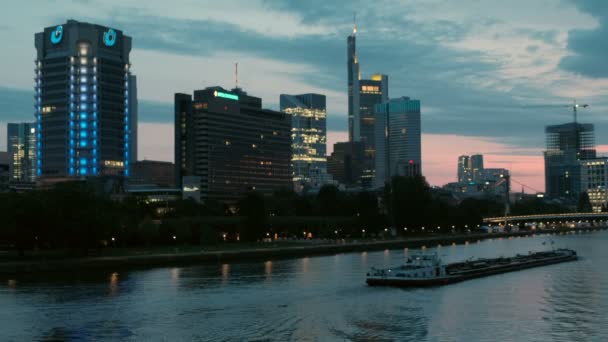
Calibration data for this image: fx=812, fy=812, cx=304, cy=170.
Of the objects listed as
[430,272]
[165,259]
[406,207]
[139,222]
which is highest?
[406,207]

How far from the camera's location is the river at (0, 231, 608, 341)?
5047 centimetres

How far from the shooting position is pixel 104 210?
107000mm

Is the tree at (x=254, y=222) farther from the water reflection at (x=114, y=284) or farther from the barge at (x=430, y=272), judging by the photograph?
the water reflection at (x=114, y=284)

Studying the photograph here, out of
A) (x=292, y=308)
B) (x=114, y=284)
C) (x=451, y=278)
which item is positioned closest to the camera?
(x=292, y=308)

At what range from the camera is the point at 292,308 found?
6034cm

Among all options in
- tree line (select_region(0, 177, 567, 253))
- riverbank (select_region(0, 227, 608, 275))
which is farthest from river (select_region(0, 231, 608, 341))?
tree line (select_region(0, 177, 567, 253))

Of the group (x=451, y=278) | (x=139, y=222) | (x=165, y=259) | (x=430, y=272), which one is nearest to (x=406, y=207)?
(x=139, y=222)

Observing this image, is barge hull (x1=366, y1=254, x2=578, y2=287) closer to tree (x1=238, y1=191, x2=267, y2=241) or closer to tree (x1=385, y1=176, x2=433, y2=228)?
tree (x1=238, y1=191, x2=267, y2=241)

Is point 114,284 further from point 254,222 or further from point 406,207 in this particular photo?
point 406,207

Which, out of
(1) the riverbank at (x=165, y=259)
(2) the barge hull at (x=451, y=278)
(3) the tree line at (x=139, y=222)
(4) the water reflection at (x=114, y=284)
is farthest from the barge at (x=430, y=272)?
(3) the tree line at (x=139, y=222)

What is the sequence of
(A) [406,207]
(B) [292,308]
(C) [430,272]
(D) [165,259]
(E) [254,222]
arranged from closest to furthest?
(B) [292,308] → (C) [430,272] → (D) [165,259] → (E) [254,222] → (A) [406,207]

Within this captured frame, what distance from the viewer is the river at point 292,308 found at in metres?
50.5

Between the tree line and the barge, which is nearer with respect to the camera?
the barge

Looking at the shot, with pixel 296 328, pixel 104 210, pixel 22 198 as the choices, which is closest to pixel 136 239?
pixel 104 210
